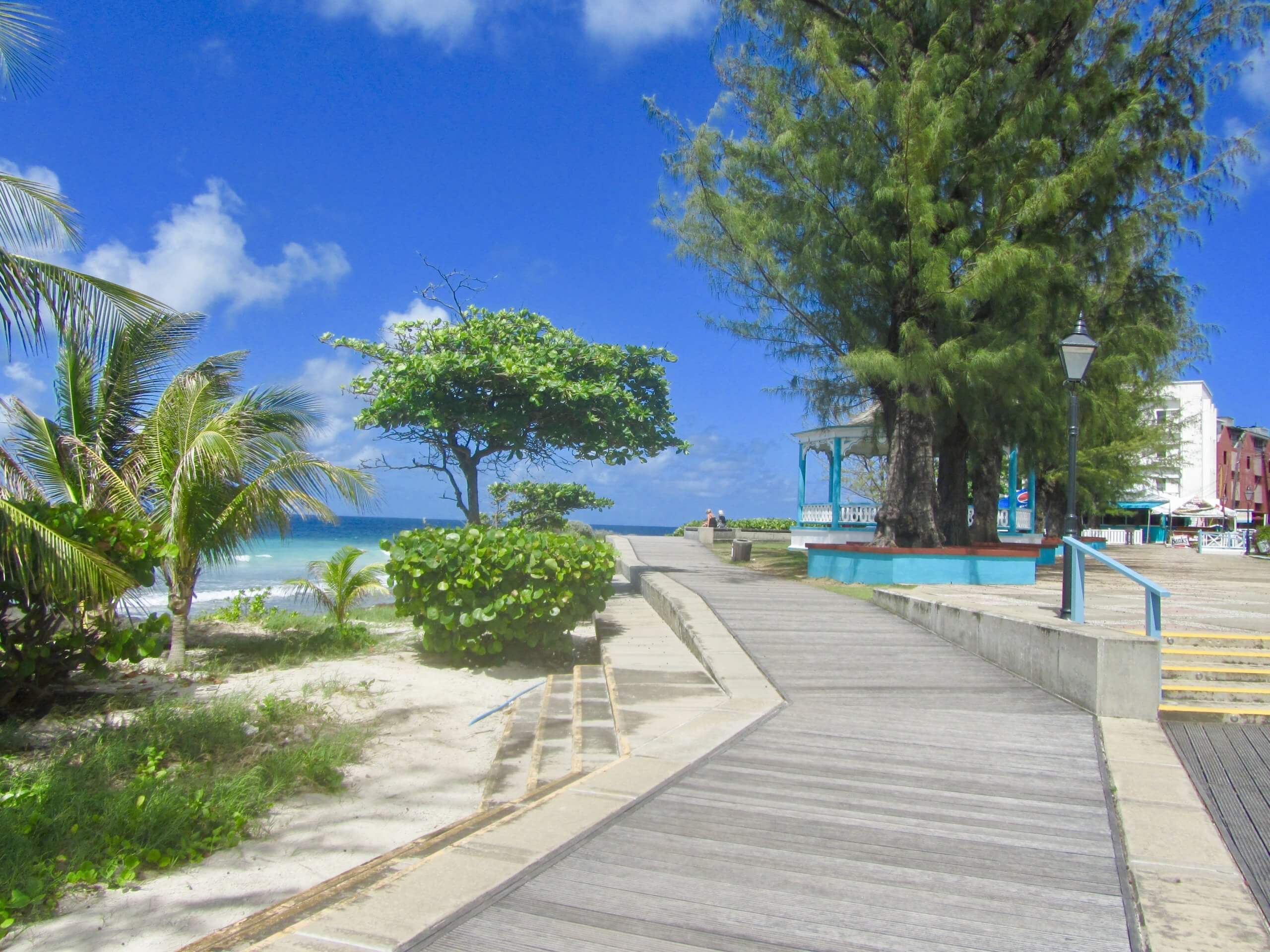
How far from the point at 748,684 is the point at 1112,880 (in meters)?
3.69

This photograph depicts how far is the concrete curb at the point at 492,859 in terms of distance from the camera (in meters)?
3.09

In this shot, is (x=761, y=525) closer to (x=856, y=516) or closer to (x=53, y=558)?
(x=856, y=516)

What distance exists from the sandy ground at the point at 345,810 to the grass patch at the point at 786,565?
5947 mm

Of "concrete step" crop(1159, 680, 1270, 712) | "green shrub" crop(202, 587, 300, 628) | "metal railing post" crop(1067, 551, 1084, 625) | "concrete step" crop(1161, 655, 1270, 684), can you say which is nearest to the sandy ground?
"green shrub" crop(202, 587, 300, 628)

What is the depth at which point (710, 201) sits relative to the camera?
53.0 feet

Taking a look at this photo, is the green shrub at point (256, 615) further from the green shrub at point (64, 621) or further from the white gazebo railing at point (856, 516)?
the white gazebo railing at point (856, 516)

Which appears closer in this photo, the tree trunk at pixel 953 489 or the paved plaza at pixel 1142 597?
the paved plaza at pixel 1142 597

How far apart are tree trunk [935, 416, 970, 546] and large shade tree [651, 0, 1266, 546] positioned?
2.54 meters

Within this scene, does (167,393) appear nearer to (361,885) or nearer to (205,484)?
(205,484)

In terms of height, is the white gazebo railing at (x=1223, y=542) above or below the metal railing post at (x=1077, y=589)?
below

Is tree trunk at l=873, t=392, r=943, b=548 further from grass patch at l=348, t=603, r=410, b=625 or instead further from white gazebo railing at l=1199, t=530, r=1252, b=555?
white gazebo railing at l=1199, t=530, r=1252, b=555

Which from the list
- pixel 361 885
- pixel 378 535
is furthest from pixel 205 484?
pixel 378 535

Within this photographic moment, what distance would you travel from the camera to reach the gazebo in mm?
23781

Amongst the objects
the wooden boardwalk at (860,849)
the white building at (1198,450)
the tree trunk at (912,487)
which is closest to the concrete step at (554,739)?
the wooden boardwalk at (860,849)
